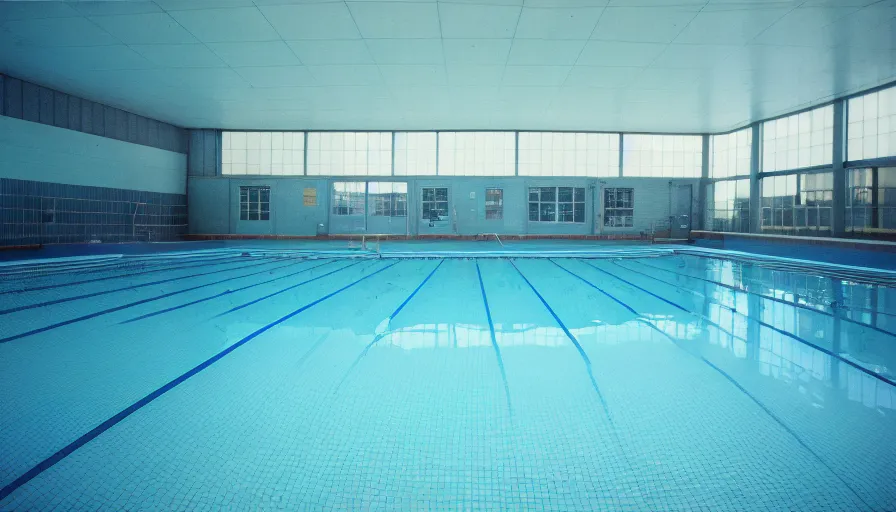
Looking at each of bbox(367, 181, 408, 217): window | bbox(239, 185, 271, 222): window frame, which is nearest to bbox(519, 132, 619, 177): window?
bbox(367, 181, 408, 217): window

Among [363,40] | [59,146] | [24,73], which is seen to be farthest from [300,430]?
[59,146]

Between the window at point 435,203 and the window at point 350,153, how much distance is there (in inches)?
58.3

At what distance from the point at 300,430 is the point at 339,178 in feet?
47.2

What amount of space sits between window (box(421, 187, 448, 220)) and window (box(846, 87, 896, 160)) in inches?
415

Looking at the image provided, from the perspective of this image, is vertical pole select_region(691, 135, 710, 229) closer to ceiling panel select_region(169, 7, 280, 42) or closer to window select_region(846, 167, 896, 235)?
window select_region(846, 167, 896, 235)

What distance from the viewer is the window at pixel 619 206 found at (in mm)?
15383

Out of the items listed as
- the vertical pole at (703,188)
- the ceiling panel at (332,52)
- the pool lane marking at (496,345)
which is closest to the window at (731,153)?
the vertical pole at (703,188)

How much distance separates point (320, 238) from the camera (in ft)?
50.2

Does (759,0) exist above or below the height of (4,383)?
above

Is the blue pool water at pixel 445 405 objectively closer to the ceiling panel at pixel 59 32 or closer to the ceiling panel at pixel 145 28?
the ceiling panel at pixel 145 28

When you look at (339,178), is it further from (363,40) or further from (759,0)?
(759,0)

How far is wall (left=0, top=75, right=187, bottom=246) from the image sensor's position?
970 centimetres

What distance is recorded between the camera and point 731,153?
46.7 feet

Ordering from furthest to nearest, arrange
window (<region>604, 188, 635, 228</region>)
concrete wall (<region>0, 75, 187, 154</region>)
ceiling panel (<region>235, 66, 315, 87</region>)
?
window (<region>604, 188, 635, 228</region>) → concrete wall (<region>0, 75, 187, 154</region>) → ceiling panel (<region>235, 66, 315, 87</region>)
